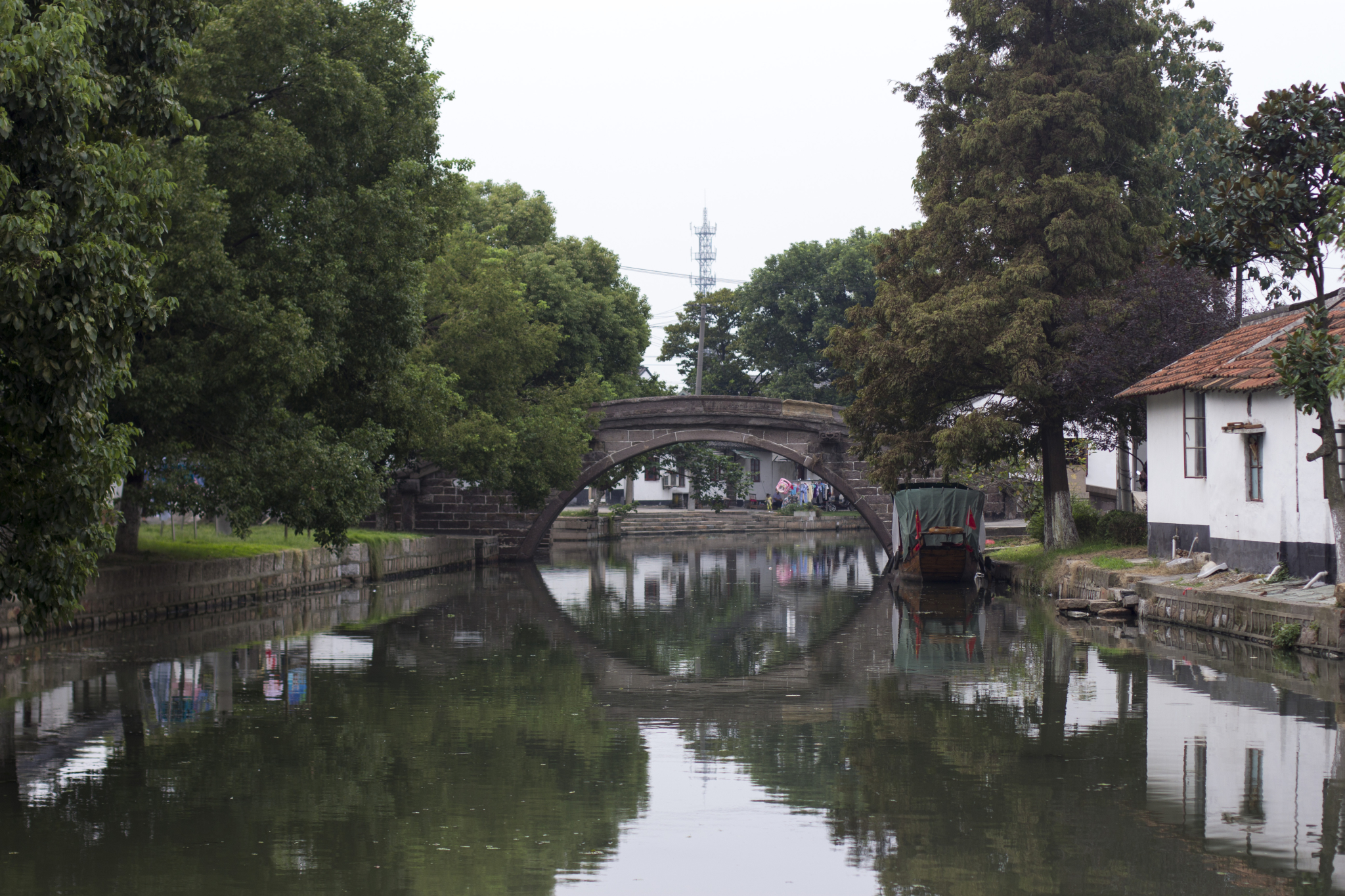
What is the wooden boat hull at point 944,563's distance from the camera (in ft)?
87.5

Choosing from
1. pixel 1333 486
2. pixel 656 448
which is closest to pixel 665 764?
pixel 1333 486

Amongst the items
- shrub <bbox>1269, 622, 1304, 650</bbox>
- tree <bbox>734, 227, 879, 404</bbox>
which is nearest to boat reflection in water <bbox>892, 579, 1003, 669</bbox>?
shrub <bbox>1269, 622, 1304, 650</bbox>

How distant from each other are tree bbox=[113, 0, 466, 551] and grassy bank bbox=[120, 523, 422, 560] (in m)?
1.62

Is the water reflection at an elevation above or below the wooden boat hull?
below

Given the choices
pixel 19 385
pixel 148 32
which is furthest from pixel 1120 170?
pixel 19 385

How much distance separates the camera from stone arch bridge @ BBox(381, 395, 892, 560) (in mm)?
34438

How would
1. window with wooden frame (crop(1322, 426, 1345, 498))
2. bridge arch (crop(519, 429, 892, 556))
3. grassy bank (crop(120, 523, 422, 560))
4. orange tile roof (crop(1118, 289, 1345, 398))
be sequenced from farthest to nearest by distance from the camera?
1. bridge arch (crop(519, 429, 892, 556))
2. grassy bank (crop(120, 523, 422, 560))
3. orange tile roof (crop(1118, 289, 1345, 398))
4. window with wooden frame (crop(1322, 426, 1345, 498))

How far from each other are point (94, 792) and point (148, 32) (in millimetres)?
5049

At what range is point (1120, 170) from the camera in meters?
24.8

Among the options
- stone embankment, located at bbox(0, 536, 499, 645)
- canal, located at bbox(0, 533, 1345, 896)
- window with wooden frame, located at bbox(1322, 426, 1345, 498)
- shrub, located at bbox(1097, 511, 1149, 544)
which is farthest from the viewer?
shrub, located at bbox(1097, 511, 1149, 544)

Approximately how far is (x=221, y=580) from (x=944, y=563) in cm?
1360

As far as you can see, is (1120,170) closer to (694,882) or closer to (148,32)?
(148,32)

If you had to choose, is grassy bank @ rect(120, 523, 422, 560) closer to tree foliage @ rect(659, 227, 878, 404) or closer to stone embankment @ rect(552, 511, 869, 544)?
stone embankment @ rect(552, 511, 869, 544)

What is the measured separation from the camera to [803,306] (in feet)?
186
